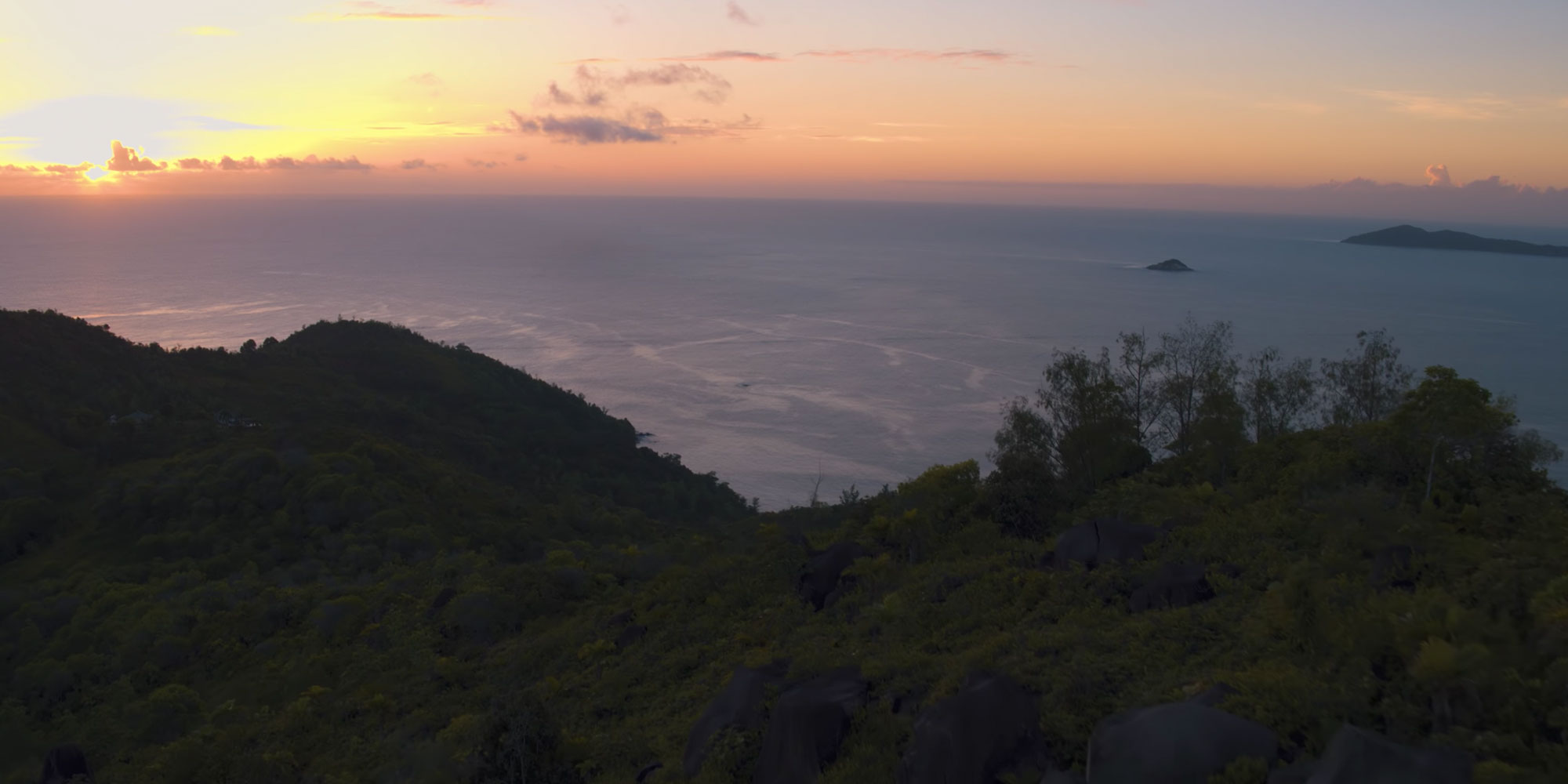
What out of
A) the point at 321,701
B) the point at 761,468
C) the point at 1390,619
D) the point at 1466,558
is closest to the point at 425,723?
the point at 321,701

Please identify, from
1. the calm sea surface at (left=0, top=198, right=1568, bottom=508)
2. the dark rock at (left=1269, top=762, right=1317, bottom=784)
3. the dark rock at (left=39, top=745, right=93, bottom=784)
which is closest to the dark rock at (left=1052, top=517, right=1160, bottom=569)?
the dark rock at (left=1269, top=762, right=1317, bottom=784)

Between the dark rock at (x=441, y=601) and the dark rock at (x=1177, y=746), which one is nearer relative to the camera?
the dark rock at (x=1177, y=746)

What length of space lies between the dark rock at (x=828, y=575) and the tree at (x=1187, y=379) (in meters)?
13.4

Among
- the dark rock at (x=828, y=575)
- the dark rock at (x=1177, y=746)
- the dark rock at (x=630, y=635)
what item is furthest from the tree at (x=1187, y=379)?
the dark rock at (x=1177, y=746)

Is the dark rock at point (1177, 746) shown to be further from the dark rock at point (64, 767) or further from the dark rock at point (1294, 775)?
the dark rock at point (64, 767)

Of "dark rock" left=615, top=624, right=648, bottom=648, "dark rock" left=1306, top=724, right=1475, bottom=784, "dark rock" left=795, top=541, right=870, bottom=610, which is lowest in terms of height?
"dark rock" left=615, top=624, right=648, bottom=648

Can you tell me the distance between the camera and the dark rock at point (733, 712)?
1067 cm

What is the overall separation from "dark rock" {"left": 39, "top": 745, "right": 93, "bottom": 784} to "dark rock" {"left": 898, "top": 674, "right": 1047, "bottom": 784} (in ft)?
49.7

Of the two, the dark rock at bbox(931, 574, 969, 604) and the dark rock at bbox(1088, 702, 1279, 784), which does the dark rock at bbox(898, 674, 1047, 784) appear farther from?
the dark rock at bbox(931, 574, 969, 604)

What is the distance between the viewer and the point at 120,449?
37.7 m

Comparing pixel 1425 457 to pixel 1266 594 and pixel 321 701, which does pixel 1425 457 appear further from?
pixel 321 701

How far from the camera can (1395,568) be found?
33.2ft

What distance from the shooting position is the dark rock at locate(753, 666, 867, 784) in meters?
9.63

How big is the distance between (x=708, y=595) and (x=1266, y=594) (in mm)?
10831
